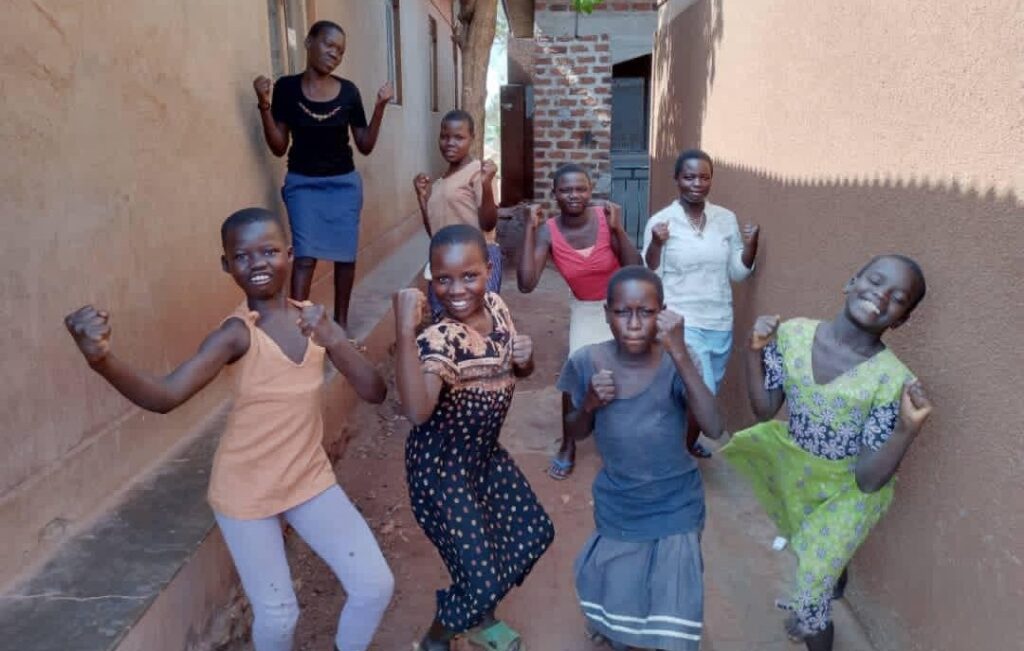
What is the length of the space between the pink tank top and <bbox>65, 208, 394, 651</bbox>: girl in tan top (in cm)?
191

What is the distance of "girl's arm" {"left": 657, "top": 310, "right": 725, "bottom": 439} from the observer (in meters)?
2.51

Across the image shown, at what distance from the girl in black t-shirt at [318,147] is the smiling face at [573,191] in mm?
1048

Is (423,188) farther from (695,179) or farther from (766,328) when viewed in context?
(766,328)

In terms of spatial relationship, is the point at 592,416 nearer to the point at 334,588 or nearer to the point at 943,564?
the point at 943,564

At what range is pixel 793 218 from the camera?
3826mm

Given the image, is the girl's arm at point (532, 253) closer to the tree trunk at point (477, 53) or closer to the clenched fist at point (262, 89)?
the clenched fist at point (262, 89)

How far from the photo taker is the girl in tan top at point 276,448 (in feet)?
7.53

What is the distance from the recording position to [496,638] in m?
2.91

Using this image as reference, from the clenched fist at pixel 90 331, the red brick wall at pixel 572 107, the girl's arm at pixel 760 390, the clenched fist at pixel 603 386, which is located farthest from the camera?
the red brick wall at pixel 572 107

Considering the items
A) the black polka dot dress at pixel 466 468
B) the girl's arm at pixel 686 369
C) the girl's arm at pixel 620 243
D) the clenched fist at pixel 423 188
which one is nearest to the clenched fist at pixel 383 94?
the clenched fist at pixel 423 188

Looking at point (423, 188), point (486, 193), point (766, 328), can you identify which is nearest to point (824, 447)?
point (766, 328)

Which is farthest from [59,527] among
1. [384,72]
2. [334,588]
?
[384,72]

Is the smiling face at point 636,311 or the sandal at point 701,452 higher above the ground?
the smiling face at point 636,311

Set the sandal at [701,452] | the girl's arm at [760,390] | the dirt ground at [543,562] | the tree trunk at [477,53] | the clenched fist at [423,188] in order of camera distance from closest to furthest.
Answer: the girl's arm at [760,390] < the dirt ground at [543,562] < the clenched fist at [423,188] < the sandal at [701,452] < the tree trunk at [477,53]
